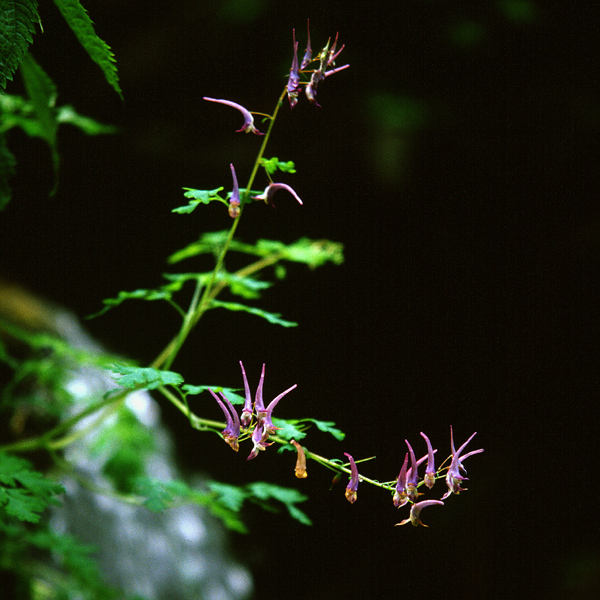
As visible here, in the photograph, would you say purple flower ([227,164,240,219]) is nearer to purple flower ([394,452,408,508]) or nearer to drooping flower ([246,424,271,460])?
drooping flower ([246,424,271,460])

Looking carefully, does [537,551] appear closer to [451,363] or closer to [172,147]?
[451,363]

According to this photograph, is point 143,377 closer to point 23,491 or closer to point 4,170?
point 23,491

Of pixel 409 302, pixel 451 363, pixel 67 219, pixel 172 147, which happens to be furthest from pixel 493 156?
pixel 67 219

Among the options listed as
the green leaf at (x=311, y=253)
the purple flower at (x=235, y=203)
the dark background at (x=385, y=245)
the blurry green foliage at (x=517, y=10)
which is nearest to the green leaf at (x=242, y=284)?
the green leaf at (x=311, y=253)

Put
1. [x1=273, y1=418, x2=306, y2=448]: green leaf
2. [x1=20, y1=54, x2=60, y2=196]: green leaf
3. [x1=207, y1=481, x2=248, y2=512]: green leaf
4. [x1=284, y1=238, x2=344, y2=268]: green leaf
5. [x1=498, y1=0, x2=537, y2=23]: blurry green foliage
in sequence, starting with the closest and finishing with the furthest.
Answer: [x1=273, y1=418, x2=306, y2=448]: green leaf → [x1=20, y1=54, x2=60, y2=196]: green leaf → [x1=207, y1=481, x2=248, y2=512]: green leaf → [x1=284, y1=238, x2=344, y2=268]: green leaf → [x1=498, y1=0, x2=537, y2=23]: blurry green foliage

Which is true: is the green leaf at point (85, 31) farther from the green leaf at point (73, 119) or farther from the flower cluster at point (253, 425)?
the green leaf at point (73, 119)

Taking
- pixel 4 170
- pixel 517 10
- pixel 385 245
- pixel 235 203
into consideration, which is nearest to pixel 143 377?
pixel 235 203

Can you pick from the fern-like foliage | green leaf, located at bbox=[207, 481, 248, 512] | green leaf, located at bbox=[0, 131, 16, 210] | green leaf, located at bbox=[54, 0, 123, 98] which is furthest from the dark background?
the fern-like foliage
